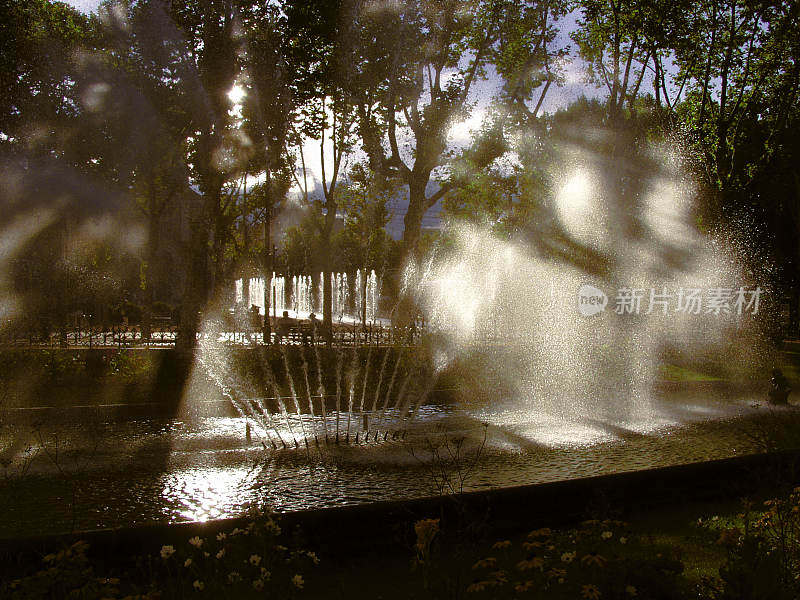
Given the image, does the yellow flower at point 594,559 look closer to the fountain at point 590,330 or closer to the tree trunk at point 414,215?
the fountain at point 590,330

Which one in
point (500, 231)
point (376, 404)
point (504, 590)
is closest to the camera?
point (504, 590)

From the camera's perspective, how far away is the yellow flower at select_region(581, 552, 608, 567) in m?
3.82

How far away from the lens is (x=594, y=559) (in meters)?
3.81

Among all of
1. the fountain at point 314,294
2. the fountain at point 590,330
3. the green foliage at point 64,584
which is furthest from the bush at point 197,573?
the fountain at point 314,294

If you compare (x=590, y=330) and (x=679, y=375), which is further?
(x=590, y=330)

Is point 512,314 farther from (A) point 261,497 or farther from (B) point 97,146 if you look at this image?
(A) point 261,497

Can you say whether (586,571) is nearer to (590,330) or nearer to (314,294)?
(590,330)

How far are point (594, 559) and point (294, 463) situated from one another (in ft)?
14.0

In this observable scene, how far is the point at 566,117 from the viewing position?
115ft

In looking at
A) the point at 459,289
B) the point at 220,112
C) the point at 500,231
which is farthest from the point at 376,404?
the point at 459,289

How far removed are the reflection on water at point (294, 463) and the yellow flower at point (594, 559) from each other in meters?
2.27

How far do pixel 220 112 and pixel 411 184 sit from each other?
7.83m

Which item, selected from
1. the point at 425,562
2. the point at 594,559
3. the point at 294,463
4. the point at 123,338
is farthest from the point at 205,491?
the point at 123,338

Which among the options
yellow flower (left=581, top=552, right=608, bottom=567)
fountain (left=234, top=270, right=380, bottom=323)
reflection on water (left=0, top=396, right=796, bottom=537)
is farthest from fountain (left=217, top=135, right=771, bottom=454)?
fountain (left=234, top=270, right=380, bottom=323)
